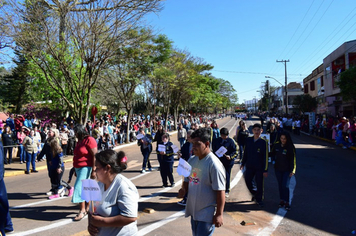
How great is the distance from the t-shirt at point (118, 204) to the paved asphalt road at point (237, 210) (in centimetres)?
260

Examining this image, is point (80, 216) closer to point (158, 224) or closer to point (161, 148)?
point (158, 224)

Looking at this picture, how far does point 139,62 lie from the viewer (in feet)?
62.9

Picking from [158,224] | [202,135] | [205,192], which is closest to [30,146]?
[158,224]

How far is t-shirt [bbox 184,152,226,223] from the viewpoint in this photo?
3.32m

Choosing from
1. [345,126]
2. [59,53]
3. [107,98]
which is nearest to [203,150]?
[59,53]

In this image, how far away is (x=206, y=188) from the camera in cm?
339

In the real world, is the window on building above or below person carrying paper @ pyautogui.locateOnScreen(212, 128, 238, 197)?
above

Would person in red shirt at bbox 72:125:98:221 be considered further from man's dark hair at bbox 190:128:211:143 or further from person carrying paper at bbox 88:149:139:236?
person carrying paper at bbox 88:149:139:236

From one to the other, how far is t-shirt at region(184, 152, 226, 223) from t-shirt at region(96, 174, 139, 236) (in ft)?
3.09

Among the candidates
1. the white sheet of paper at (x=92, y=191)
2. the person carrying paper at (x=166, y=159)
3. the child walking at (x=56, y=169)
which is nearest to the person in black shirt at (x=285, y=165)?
the person carrying paper at (x=166, y=159)

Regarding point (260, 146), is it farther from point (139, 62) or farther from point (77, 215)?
point (139, 62)

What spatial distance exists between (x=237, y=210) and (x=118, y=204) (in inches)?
169

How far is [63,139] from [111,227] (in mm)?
12508

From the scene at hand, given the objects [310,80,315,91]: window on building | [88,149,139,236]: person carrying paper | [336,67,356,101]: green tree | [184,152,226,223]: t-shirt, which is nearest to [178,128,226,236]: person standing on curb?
[184,152,226,223]: t-shirt
